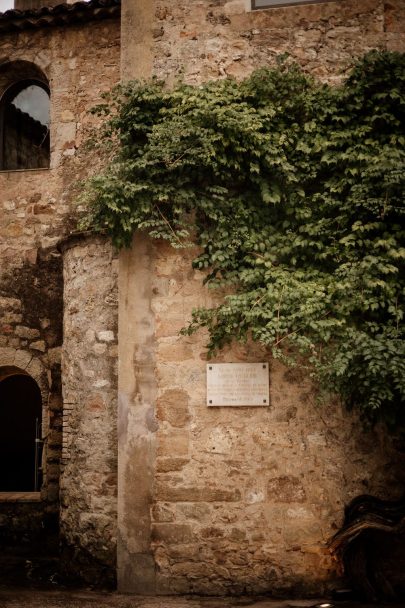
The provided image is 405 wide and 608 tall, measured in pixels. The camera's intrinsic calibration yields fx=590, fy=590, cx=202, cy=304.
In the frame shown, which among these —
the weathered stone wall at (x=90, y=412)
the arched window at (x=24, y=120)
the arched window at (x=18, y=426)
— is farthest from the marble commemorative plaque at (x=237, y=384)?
the arched window at (x=18, y=426)

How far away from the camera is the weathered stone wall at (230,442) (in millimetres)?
5223

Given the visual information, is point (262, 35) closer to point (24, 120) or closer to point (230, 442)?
point (230, 442)

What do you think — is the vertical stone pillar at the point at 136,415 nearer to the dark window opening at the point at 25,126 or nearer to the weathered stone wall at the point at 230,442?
the weathered stone wall at the point at 230,442

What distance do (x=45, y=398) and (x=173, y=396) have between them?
9.03 ft

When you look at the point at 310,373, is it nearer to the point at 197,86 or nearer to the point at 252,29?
the point at 197,86

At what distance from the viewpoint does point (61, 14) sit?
308 inches

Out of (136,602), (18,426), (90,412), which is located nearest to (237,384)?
(90,412)

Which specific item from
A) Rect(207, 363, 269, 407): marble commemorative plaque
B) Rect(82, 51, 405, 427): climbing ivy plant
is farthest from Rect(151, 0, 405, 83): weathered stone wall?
Rect(207, 363, 269, 407): marble commemorative plaque

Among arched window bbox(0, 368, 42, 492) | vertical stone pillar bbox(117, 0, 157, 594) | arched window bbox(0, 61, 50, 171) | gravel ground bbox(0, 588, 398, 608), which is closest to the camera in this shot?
gravel ground bbox(0, 588, 398, 608)

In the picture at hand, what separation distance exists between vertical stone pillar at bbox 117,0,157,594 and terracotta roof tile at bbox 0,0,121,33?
235cm

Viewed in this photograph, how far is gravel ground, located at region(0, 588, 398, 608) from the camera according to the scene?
4902 millimetres

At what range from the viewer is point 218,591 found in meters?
5.20

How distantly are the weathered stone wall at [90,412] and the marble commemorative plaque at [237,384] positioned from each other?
1111 mm

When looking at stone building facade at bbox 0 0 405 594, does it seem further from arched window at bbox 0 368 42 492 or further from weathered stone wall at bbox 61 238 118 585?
arched window at bbox 0 368 42 492
